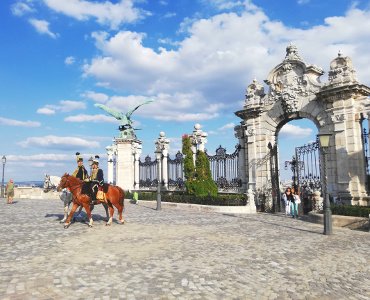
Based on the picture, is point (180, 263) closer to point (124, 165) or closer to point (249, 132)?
point (249, 132)

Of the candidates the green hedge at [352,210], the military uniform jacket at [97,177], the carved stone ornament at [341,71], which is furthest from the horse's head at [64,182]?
Answer: the carved stone ornament at [341,71]

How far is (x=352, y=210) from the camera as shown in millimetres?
14602

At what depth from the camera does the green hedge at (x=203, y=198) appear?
20.6m

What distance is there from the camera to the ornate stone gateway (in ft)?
55.2

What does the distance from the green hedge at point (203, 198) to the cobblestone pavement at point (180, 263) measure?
8021 millimetres

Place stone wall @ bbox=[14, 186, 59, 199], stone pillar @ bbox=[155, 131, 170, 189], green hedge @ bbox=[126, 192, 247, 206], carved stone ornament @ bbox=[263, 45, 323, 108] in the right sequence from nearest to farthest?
carved stone ornament @ bbox=[263, 45, 323, 108], green hedge @ bbox=[126, 192, 247, 206], stone pillar @ bbox=[155, 131, 170, 189], stone wall @ bbox=[14, 186, 59, 199]

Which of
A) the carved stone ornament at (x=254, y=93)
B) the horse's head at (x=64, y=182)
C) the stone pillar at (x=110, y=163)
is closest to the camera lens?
the horse's head at (x=64, y=182)

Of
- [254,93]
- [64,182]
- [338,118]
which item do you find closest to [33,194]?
[64,182]

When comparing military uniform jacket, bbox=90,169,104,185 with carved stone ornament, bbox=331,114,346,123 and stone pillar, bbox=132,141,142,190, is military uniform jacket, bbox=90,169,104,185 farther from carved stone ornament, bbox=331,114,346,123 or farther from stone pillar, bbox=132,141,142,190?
stone pillar, bbox=132,141,142,190

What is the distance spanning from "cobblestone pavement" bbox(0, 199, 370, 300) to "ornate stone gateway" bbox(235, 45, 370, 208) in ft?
17.3

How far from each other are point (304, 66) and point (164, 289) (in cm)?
1698

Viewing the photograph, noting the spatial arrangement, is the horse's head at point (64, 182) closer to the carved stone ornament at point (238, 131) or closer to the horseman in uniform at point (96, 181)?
the horseman in uniform at point (96, 181)

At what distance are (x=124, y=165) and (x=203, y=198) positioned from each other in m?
11.0

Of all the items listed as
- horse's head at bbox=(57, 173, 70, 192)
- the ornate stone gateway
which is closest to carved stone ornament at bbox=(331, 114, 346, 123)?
the ornate stone gateway
